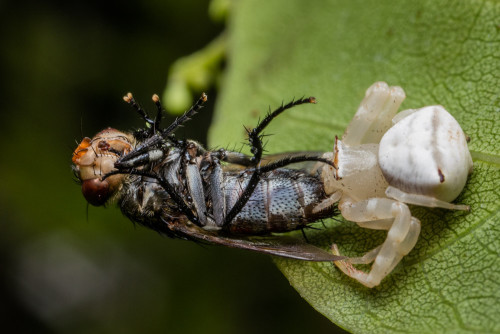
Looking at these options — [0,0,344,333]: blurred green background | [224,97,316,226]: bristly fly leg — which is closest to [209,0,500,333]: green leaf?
[224,97,316,226]: bristly fly leg

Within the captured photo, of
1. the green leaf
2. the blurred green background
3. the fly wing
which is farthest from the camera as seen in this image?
the blurred green background

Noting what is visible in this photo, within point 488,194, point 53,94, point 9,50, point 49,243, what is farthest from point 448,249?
point 49,243

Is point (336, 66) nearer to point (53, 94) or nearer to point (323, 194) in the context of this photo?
point (323, 194)

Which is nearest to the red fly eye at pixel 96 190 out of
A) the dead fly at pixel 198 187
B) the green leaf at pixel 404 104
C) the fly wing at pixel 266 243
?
the dead fly at pixel 198 187

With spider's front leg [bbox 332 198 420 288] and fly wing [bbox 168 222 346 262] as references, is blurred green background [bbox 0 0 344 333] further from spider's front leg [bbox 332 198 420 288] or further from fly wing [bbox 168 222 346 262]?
spider's front leg [bbox 332 198 420 288]

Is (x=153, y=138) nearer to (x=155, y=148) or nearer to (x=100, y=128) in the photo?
(x=155, y=148)

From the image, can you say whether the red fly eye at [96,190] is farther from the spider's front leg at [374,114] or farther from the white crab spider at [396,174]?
the spider's front leg at [374,114]

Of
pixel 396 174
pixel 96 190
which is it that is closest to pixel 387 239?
pixel 396 174
